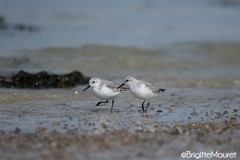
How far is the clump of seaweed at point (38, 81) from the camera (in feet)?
34.9

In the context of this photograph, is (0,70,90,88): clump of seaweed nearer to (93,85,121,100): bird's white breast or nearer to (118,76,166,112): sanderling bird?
(93,85,121,100): bird's white breast

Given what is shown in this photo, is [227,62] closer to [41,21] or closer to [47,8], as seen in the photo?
[41,21]

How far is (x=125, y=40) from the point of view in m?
16.8

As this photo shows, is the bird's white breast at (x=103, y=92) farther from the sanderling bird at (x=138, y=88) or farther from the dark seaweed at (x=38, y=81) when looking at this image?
the dark seaweed at (x=38, y=81)

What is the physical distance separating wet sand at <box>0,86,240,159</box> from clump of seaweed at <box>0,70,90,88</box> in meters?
0.51

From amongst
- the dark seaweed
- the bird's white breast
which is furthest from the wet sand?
the dark seaweed

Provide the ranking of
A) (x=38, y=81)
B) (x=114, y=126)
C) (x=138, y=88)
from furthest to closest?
(x=38, y=81), (x=138, y=88), (x=114, y=126)

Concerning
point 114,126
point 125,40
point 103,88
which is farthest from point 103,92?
point 125,40

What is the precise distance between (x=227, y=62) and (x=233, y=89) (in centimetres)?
431

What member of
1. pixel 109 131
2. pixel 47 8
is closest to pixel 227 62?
pixel 47 8

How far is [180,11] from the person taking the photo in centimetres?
2247

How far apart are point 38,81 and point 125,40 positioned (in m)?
6.48

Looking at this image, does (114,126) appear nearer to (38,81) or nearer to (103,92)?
(103,92)

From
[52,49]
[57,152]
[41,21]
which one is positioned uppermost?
[41,21]
